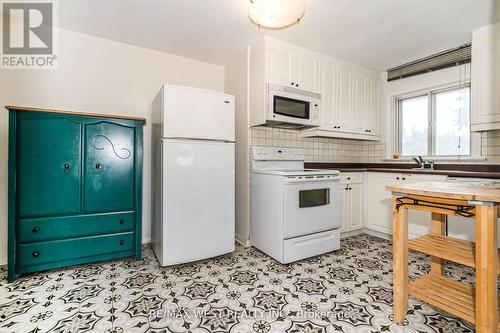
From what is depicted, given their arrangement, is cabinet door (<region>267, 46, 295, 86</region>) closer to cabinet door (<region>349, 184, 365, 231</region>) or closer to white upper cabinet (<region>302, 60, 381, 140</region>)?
white upper cabinet (<region>302, 60, 381, 140</region>)

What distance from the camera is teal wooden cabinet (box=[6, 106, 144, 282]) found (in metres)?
1.93

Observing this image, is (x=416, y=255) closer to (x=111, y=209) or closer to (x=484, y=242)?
(x=484, y=242)

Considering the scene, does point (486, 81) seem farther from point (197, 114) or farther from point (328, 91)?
point (197, 114)

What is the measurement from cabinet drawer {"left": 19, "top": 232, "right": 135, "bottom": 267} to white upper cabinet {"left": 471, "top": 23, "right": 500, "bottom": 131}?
12.0ft

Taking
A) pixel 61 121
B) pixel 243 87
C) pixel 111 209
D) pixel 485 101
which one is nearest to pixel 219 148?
pixel 243 87

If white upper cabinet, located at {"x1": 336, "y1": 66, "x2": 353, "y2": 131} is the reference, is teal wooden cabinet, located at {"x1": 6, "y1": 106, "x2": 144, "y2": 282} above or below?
below

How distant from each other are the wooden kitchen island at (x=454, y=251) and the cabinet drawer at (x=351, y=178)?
134 centimetres

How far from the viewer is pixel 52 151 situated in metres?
2.03

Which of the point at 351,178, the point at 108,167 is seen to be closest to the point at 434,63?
the point at 351,178

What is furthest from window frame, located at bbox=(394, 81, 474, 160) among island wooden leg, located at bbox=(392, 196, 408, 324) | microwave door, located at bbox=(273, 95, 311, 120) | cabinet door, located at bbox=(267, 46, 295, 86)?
island wooden leg, located at bbox=(392, 196, 408, 324)

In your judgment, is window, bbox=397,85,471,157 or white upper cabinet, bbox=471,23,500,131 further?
window, bbox=397,85,471,157

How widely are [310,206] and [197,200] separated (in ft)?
3.71

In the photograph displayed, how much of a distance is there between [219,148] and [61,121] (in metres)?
1.38

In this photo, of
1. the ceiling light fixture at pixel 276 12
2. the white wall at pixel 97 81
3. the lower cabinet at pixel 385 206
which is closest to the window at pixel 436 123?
the lower cabinet at pixel 385 206
